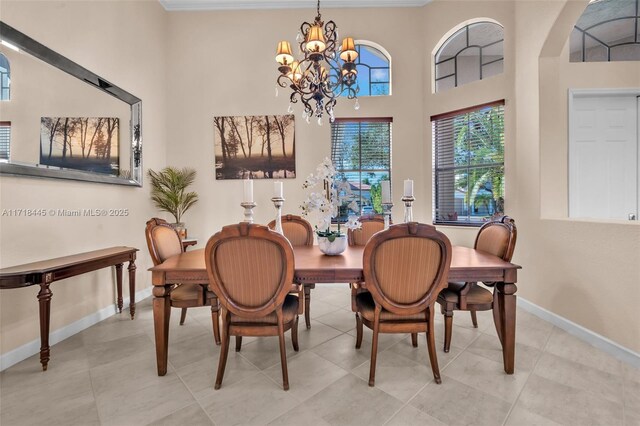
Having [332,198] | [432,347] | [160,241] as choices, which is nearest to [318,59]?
[332,198]

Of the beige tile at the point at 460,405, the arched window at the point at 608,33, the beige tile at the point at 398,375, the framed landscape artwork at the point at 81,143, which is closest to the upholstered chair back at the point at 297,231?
the beige tile at the point at 398,375

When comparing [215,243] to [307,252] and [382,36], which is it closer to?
[307,252]

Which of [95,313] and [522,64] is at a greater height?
[522,64]

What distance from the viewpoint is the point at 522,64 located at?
2.94m

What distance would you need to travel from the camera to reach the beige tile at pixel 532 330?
2190 mm

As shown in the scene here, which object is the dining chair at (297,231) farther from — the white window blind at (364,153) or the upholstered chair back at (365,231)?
the white window blind at (364,153)

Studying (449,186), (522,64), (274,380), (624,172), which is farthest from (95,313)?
(624,172)

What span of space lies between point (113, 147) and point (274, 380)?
9.53ft

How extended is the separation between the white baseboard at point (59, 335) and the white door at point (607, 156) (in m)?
5.11

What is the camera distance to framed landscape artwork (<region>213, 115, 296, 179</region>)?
3914mm

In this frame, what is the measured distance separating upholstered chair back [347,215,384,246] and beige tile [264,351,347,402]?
115 cm

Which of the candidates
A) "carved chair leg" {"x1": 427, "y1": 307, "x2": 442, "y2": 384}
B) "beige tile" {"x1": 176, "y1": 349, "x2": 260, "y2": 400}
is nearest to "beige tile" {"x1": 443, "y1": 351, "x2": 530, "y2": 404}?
"carved chair leg" {"x1": 427, "y1": 307, "x2": 442, "y2": 384}

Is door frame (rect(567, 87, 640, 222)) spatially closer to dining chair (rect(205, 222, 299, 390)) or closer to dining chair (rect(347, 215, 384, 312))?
dining chair (rect(347, 215, 384, 312))

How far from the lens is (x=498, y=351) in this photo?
80.1 inches
